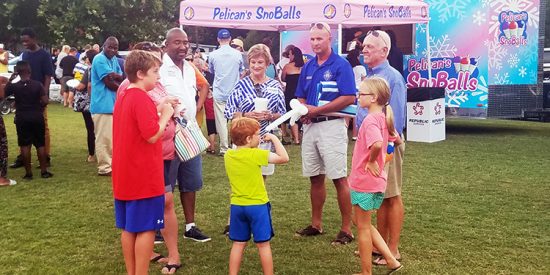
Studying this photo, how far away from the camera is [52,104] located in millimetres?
20062

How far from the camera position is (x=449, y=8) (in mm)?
12008

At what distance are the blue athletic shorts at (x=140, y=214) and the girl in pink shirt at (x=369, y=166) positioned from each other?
1.34 meters

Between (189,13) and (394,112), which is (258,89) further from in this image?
(189,13)

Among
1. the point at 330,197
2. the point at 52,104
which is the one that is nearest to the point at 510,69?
the point at 330,197

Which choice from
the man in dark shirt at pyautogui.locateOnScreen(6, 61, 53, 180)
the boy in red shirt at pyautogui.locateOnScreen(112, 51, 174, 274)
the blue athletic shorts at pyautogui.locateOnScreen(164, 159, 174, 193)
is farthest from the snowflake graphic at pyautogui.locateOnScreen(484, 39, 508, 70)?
the boy in red shirt at pyautogui.locateOnScreen(112, 51, 174, 274)

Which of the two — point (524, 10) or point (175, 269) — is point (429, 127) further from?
point (175, 269)

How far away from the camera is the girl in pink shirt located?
404 cm

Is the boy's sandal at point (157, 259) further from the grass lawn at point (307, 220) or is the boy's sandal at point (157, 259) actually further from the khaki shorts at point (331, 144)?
the khaki shorts at point (331, 144)

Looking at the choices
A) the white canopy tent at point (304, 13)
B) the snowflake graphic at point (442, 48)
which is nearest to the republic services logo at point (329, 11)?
the white canopy tent at point (304, 13)

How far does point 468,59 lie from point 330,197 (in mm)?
6277

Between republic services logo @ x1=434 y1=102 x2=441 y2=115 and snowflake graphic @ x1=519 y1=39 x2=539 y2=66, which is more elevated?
snowflake graphic @ x1=519 y1=39 x2=539 y2=66

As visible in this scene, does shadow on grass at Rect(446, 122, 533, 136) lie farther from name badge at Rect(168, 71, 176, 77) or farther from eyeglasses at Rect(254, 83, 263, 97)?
name badge at Rect(168, 71, 176, 77)

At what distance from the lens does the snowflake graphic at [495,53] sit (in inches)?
457

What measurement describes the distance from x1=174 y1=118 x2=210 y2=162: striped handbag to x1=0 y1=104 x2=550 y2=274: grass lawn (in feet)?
2.75
